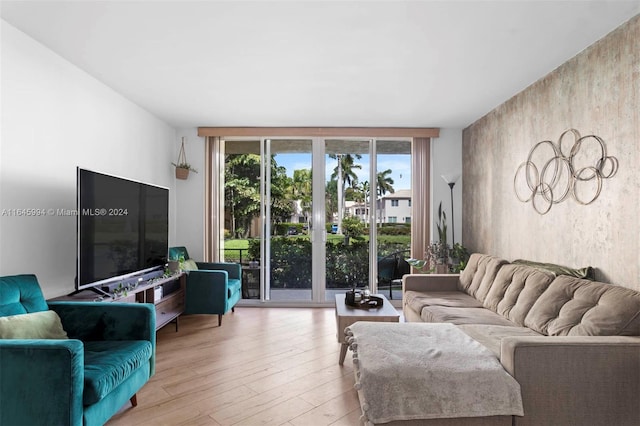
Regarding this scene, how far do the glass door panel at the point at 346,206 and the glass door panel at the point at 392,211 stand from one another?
0.18 metres

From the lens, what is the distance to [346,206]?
546 cm

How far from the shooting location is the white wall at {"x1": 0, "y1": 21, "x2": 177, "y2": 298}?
2559 mm

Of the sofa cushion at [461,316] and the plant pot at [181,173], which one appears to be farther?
the plant pot at [181,173]

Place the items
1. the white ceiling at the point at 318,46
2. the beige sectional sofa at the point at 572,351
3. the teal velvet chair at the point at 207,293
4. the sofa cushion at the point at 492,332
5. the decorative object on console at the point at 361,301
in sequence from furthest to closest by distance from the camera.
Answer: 1. the teal velvet chair at the point at 207,293
2. the decorative object on console at the point at 361,301
3. the sofa cushion at the point at 492,332
4. the white ceiling at the point at 318,46
5. the beige sectional sofa at the point at 572,351

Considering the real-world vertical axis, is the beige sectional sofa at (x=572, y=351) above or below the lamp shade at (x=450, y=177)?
below

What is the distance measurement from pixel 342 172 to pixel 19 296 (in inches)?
156

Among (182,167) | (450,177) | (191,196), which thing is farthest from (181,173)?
(450,177)

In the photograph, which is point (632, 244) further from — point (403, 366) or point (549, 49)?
point (403, 366)

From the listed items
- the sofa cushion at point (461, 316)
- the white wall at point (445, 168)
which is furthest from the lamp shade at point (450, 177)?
the sofa cushion at point (461, 316)

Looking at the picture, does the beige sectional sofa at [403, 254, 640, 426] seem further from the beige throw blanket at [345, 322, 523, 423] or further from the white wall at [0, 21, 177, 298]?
the white wall at [0, 21, 177, 298]

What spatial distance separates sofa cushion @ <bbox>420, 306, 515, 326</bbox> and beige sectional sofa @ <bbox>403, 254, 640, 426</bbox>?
0.23 feet

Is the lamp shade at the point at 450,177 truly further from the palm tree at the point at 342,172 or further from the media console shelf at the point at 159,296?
the media console shelf at the point at 159,296

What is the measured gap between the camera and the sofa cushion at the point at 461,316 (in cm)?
304

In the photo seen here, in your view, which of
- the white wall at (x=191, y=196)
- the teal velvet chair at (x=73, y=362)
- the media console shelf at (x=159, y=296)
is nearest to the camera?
the teal velvet chair at (x=73, y=362)
